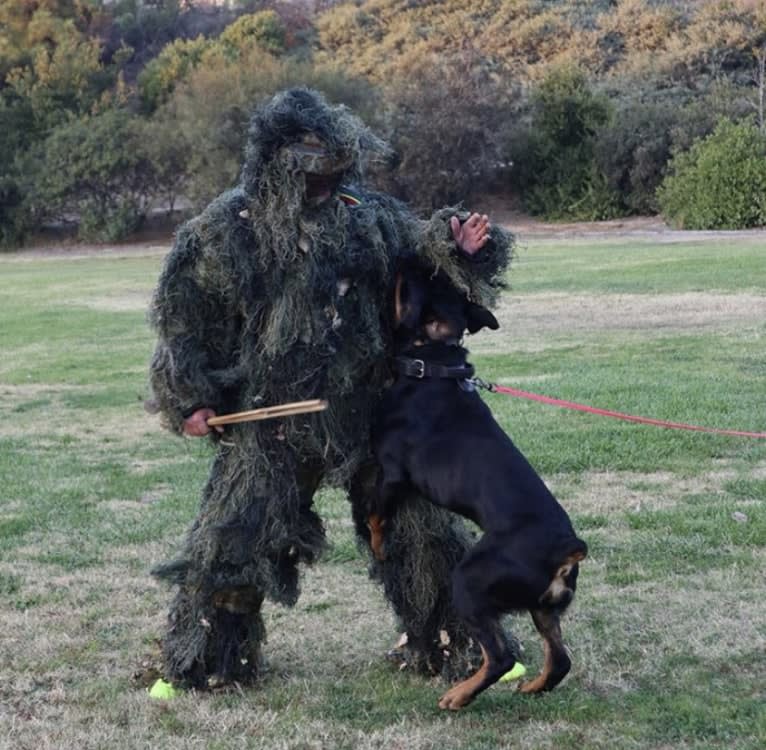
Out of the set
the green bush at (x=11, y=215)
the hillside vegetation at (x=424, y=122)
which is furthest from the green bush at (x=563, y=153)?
the green bush at (x=11, y=215)

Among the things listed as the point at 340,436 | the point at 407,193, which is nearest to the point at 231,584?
the point at 340,436

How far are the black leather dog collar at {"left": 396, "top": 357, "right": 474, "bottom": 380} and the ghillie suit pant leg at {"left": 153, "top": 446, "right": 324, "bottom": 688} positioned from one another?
553mm

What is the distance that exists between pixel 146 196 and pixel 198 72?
4.93 metres

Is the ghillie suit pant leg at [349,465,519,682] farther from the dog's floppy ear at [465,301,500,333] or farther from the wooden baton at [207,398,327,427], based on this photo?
the dog's floppy ear at [465,301,500,333]

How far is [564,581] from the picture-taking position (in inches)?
147

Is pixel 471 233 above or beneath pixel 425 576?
above

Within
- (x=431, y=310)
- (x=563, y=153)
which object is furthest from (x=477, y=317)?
(x=563, y=153)

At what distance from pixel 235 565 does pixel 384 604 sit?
130cm

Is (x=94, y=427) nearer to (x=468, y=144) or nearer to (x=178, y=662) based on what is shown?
(x=178, y=662)

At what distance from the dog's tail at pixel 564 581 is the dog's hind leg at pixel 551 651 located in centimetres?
5

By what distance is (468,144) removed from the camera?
4069 cm

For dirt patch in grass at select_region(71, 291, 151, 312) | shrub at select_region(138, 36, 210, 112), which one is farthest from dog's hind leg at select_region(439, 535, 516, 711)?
shrub at select_region(138, 36, 210, 112)

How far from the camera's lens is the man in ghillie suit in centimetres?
408

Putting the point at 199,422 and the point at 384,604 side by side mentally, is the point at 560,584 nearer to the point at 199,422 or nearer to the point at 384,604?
the point at 199,422
